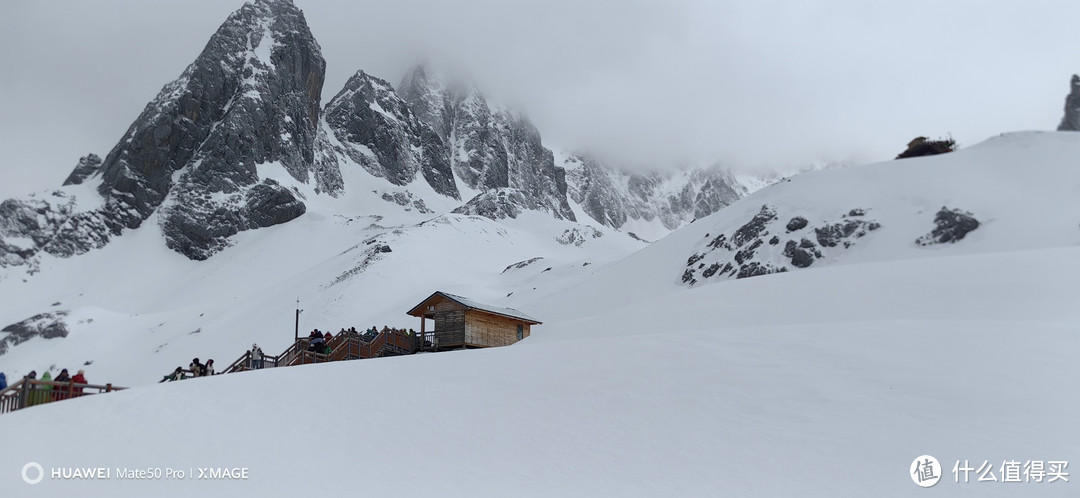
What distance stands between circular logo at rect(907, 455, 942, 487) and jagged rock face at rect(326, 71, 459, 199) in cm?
15005

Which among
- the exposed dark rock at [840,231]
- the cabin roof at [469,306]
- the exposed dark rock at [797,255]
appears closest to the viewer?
the cabin roof at [469,306]

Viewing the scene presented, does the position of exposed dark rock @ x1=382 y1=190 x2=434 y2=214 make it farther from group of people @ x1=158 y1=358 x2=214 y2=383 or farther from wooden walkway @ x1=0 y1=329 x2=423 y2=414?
group of people @ x1=158 y1=358 x2=214 y2=383

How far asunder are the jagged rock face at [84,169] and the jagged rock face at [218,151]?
18cm

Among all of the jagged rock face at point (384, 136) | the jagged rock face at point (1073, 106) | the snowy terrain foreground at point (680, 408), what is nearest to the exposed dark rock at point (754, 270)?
the snowy terrain foreground at point (680, 408)

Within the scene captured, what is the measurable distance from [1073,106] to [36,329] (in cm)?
10467

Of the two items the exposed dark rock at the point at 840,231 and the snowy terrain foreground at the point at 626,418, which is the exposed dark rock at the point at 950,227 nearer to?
the exposed dark rock at the point at 840,231

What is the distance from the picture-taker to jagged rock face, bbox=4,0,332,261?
400 feet

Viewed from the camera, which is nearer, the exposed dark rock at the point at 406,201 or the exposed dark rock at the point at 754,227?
the exposed dark rock at the point at 754,227

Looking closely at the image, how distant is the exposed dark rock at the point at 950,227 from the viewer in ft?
143

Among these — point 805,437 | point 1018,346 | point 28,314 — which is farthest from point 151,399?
point 28,314

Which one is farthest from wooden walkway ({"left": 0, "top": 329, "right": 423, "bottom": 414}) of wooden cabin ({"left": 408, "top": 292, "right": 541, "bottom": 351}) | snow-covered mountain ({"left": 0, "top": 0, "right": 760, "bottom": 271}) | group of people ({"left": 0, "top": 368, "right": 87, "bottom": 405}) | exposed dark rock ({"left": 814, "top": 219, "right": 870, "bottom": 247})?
snow-covered mountain ({"left": 0, "top": 0, "right": 760, "bottom": 271})

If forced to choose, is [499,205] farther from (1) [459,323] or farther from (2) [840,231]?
(1) [459,323]

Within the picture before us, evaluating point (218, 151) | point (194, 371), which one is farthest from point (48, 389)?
point (218, 151)

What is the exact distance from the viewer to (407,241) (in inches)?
3258
